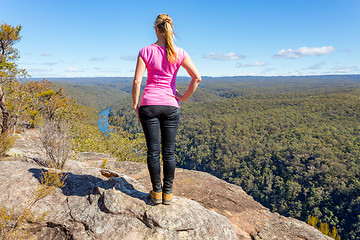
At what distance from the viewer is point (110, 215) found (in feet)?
8.11

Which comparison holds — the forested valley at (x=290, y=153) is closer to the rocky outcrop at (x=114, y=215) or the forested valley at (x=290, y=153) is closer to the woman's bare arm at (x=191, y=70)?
the rocky outcrop at (x=114, y=215)

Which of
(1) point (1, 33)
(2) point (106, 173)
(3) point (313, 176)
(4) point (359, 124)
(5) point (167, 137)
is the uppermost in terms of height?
(1) point (1, 33)

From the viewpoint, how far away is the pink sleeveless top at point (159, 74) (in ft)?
7.29

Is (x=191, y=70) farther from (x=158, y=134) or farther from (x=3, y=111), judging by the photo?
(x=3, y=111)

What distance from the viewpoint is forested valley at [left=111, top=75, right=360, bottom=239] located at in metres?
42.4

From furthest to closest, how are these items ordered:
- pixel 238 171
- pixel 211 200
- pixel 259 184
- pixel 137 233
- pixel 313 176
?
pixel 238 171
pixel 259 184
pixel 313 176
pixel 211 200
pixel 137 233

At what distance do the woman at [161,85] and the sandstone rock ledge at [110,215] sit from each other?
0.63 m

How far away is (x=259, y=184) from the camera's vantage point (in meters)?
53.3

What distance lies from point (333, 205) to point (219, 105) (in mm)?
80757

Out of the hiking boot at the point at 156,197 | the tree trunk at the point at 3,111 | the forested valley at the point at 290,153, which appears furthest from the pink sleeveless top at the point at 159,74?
the forested valley at the point at 290,153

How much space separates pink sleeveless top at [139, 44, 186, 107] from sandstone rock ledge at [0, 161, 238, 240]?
4.17 feet

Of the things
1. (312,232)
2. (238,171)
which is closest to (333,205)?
(238,171)

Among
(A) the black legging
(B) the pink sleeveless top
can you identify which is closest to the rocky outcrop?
(A) the black legging

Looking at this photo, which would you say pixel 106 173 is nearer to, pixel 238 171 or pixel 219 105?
pixel 238 171
